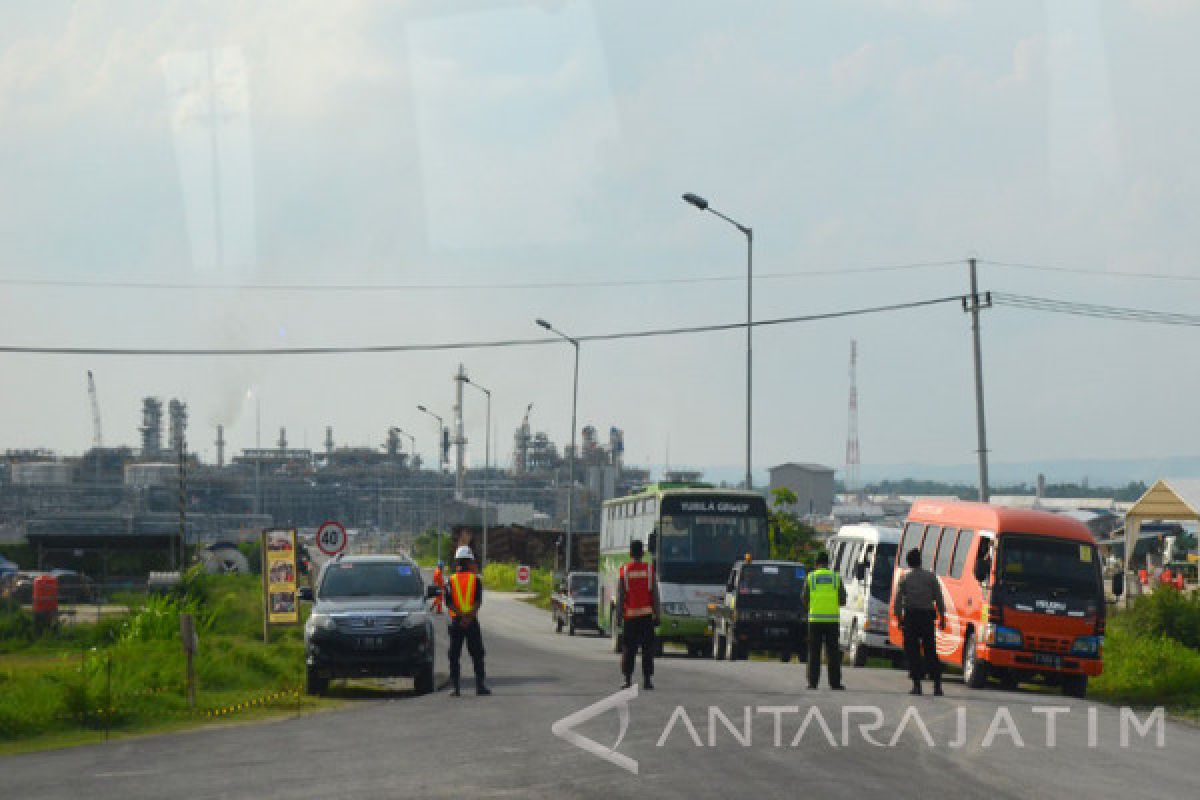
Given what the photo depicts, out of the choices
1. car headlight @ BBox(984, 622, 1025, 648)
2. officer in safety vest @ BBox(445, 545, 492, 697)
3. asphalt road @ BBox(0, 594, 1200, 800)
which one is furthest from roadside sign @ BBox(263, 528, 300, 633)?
car headlight @ BBox(984, 622, 1025, 648)

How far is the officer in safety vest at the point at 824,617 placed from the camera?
21719mm

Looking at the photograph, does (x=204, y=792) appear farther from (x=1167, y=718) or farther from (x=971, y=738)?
(x=1167, y=718)

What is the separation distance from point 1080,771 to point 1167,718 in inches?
320

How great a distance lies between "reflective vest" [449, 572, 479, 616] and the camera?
2089cm

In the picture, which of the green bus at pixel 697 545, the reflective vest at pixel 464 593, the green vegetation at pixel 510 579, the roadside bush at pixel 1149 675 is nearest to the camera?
the reflective vest at pixel 464 593

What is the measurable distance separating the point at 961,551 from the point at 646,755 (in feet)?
44.2

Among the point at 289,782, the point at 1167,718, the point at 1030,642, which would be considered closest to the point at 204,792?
the point at 289,782

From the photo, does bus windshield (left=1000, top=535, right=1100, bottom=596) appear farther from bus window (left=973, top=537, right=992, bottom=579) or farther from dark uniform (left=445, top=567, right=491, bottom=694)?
dark uniform (left=445, top=567, right=491, bottom=694)

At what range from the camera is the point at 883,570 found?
106 ft

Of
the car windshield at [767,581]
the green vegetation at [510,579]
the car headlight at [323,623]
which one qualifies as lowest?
the green vegetation at [510,579]

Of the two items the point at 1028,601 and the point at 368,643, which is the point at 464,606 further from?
the point at 1028,601

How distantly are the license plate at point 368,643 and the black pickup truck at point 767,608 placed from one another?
34.1 ft

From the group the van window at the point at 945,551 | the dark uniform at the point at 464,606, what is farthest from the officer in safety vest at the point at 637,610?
the van window at the point at 945,551

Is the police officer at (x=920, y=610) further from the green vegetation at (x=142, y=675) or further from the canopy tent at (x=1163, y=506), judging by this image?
the canopy tent at (x=1163, y=506)
